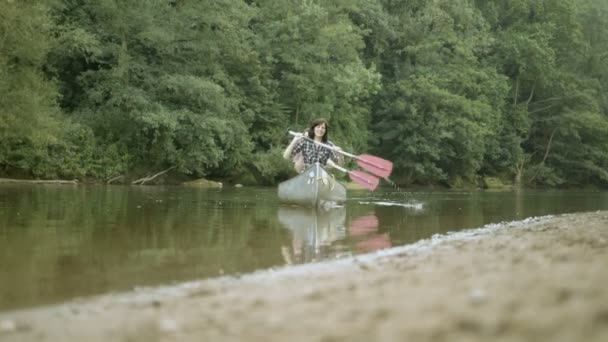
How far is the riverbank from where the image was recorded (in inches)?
123

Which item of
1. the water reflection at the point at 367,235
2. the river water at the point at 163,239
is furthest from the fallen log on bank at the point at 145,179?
the water reflection at the point at 367,235

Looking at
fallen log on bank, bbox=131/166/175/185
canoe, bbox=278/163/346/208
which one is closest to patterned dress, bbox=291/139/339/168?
canoe, bbox=278/163/346/208

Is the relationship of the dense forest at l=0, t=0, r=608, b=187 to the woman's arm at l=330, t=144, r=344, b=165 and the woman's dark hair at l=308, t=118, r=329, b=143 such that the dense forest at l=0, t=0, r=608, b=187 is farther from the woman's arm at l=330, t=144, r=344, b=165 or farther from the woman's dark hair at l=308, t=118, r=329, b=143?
the woman's arm at l=330, t=144, r=344, b=165

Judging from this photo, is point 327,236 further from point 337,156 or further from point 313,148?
point 337,156

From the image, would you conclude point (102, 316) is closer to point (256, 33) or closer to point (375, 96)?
point (256, 33)

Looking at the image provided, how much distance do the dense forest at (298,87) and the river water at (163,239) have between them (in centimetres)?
1074

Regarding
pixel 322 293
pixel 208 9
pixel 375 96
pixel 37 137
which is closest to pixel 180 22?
pixel 208 9

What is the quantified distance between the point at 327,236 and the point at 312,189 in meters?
5.82

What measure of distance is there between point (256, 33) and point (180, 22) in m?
6.50

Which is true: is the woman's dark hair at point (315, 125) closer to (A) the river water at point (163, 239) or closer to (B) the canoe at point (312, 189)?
(B) the canoe at point (312, 189)

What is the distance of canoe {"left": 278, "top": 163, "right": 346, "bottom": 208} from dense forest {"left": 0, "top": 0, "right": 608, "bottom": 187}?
1017 cm

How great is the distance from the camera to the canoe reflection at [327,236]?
800 cm

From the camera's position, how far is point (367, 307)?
155 inches

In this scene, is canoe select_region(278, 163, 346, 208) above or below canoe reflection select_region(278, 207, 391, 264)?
above
